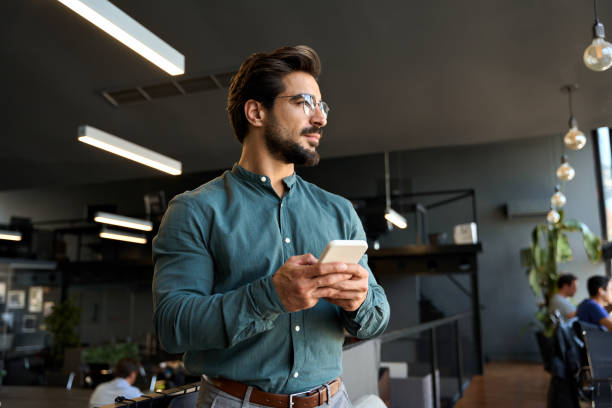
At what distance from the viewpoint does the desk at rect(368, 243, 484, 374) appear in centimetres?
988

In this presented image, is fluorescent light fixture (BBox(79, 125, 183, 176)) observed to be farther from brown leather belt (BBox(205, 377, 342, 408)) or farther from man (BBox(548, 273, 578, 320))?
man (BBox(548, 273, 578, 320))

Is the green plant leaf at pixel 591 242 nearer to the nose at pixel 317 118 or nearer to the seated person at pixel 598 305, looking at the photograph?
the seated person at pixel 598 305

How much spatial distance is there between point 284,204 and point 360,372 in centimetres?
168

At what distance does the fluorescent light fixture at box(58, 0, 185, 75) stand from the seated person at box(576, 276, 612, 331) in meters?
3.64

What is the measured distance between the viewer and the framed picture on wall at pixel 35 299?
1348cm

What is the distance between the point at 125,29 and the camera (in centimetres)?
285

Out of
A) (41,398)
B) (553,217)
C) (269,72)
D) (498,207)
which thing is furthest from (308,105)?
(498,207)

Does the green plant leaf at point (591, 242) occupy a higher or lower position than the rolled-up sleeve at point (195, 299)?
higher

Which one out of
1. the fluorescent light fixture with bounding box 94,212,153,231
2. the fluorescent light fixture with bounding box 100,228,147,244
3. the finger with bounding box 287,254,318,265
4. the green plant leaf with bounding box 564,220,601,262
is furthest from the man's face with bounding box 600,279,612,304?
the fluorescent light fixture with bounding box 100,228,147,244

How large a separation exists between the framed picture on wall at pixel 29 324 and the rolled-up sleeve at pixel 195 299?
14.5 m

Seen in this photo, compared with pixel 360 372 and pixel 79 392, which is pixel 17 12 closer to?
pixel 360 372

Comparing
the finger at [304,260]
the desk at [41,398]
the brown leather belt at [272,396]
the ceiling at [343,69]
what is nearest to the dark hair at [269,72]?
the finger at [304,260]

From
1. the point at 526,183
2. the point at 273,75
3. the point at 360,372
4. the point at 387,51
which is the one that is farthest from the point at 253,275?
the point at 526,183

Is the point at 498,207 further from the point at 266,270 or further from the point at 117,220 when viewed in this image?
the point at 266,270
